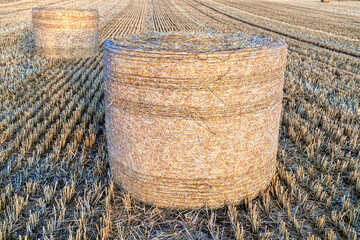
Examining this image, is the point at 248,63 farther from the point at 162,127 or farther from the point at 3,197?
the point at 3,197

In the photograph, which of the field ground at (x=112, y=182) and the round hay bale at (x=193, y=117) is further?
the field ground at (x=112, y=182)

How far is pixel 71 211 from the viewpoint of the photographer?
278cm

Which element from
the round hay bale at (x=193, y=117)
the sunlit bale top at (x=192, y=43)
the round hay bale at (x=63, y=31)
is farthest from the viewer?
the round hay bale at (x=63, y=31)

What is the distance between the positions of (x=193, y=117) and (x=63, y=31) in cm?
695

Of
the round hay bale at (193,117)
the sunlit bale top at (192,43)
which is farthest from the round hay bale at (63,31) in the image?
the round hay bale at (193,117)

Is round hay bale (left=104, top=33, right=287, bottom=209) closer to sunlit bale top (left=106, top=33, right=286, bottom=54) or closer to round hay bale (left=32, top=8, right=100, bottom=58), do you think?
sunlit bale top (left=106, top=33, right=286, bottom=54)

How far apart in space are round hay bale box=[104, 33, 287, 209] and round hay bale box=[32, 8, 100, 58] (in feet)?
20.3

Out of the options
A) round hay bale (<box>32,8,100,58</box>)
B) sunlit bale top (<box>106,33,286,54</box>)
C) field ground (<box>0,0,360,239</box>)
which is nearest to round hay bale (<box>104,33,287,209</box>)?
sunlit bale top (<box>106,33,286,54</box>)

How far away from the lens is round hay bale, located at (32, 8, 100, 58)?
821 cm

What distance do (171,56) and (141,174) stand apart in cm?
107

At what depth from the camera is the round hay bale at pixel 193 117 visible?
2.45 metres

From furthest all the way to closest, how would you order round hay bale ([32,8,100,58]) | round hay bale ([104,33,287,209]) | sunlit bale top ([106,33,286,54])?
round hay bale ([32,8,100,58]), sunlit bale top ([106,33,286,54]), round hay bale ([104,33,287,209])

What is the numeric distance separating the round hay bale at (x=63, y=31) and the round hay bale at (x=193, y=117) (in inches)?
244

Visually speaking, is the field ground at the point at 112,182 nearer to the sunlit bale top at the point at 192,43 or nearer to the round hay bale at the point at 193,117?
the round hay bale at the point at 193,117
